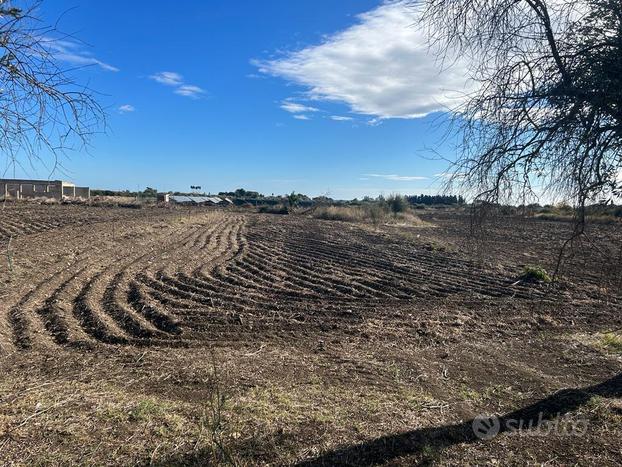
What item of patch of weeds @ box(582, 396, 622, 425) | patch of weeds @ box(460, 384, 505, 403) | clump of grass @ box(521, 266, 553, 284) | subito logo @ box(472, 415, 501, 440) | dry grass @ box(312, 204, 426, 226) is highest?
dry grass @ box(312, 204, 426, 226)

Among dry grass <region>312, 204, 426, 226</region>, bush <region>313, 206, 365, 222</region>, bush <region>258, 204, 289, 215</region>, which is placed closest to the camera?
dry grass <region>312, 204, 426, 226</region>

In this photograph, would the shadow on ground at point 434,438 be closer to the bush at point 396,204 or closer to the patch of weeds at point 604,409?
the patch of weeds at point 604,409

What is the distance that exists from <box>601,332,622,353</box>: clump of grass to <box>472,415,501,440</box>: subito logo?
147 inches

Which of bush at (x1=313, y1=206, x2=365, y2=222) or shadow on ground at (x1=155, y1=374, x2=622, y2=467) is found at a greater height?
bush at (x1=313, y1=206, x2=365, y2=222)

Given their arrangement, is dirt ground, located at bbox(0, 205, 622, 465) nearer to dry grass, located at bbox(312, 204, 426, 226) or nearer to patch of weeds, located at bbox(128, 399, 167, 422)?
patch of weeds, located at bbox(128, 399, 167, 422)

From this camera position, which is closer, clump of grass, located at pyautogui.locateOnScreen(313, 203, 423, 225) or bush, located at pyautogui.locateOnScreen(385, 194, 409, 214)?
clump of grass, located at pyautogui.locateOnScreen(313, 203, 423, 225)

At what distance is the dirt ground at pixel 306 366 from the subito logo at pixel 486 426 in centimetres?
2

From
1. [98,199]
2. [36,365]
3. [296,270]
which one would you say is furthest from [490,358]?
[98,199]

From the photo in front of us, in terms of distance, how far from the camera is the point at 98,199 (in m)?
55.0

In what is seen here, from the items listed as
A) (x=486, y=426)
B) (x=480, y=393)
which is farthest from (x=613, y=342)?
(x=486, y=426)

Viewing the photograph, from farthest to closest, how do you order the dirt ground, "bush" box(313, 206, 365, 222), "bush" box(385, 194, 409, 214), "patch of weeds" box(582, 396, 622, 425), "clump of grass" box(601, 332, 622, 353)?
"bush" box(385, 194, 409, 214), "bush" box(313, 206, 365, 222), "clump of grass" box(601, 332, 622, 353), "patch of weeds" box(582, 396, 622, 425), the dirt ground

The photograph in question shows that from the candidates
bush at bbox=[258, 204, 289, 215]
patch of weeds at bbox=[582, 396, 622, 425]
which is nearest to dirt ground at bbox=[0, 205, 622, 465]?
patch of weeds at bbox=[582, 396, 622, 425]

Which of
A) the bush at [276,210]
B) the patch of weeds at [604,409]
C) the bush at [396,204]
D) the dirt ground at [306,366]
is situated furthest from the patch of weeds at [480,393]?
the bush at [276,210]

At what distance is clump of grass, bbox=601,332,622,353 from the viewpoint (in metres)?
6.63
